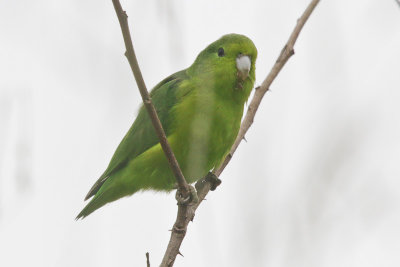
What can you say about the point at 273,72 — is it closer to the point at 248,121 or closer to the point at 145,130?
the point at 248,121

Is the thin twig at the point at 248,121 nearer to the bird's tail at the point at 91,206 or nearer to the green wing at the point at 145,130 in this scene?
the green wing at the point at 145,130

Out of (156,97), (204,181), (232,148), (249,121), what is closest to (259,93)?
(249,121)

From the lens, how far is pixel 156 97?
5000 millimetres

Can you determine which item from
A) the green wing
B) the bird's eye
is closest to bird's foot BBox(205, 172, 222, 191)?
the green wing

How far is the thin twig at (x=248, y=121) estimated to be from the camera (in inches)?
126

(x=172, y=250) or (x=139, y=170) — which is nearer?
(x=172, y=250)

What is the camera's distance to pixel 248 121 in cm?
416

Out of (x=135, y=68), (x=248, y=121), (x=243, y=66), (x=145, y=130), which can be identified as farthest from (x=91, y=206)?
(x=135, y=68)

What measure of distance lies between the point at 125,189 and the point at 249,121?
53.3 inches

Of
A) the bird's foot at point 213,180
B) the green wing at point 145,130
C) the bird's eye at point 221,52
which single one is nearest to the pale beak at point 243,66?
the bird's eye at point 221,52

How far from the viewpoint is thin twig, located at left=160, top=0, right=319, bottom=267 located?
10.5ft

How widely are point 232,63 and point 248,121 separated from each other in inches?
31.7

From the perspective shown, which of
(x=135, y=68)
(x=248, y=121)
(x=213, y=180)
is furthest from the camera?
(x=213, y=180)

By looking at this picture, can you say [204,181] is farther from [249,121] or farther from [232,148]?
[249,121]
